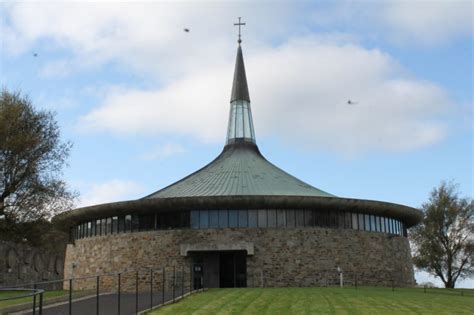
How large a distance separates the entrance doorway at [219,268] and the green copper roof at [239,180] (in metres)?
3.29

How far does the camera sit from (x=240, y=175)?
38.6 meters

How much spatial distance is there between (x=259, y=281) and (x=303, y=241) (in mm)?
3151

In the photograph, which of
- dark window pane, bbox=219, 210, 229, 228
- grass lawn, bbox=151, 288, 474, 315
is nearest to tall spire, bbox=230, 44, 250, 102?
dark window pane, bbox=219, 210, 229, 228

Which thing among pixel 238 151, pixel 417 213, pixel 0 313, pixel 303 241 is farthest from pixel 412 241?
pixel 0 313

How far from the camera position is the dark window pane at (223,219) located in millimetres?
33094

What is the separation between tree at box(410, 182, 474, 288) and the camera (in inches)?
1916

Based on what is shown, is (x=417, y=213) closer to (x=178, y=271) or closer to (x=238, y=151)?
(x=238, y=151)

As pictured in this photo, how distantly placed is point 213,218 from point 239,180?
4767 mm

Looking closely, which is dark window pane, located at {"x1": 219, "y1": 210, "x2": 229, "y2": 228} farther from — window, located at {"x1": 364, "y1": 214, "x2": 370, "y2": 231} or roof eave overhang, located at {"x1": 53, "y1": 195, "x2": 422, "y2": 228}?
window, located at {"x1": 364, "y1": 214, "x2": 370, "y2": 231}

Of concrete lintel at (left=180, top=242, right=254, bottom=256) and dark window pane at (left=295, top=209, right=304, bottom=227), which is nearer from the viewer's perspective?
concrete lintel at (left=180, top=242, right=254, bottom=256)

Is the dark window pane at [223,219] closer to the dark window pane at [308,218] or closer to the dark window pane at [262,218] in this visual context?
the dark window pane at [262,218]

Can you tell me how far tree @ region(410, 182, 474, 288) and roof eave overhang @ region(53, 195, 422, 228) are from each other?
14.4m

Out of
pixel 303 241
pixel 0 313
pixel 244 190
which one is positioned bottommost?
pixel 0 313

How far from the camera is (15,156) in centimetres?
3066
